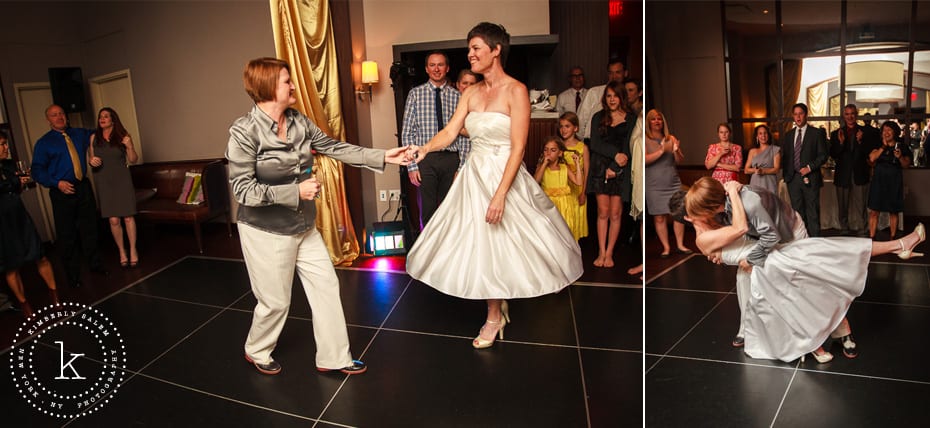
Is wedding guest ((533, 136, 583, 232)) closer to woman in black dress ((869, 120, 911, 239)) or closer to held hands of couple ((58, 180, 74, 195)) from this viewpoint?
woman in black dress ((869, 120, 911, 239))

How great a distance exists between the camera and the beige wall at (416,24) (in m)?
4.36

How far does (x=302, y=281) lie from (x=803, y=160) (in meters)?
1.77

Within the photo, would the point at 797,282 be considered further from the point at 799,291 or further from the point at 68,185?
the point at 68,185

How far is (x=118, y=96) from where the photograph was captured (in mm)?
4656

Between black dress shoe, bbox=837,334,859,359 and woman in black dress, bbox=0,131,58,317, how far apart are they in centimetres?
348

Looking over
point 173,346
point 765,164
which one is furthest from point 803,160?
point 173,346

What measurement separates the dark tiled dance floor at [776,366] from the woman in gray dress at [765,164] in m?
0.20

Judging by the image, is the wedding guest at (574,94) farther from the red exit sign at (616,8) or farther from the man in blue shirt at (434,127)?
the red exit sign at (616,8)

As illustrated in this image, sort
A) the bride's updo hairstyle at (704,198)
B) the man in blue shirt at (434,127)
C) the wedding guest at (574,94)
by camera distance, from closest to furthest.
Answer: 1. the bride's updo hairstyle at (704,198)
2. the man in blue shirt at (434,127)
3. the wedding guest at (574,94)

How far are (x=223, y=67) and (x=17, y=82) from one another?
2.25 m

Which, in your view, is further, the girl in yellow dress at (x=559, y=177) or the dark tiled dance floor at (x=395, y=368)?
the girl in yellow dress at (x=559, y=177)

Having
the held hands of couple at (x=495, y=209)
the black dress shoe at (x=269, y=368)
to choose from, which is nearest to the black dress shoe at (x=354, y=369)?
the black dress shoe at (x=269, y=368)

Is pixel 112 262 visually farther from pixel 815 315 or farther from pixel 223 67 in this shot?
pixel 815 315

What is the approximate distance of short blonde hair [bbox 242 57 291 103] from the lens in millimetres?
1875
